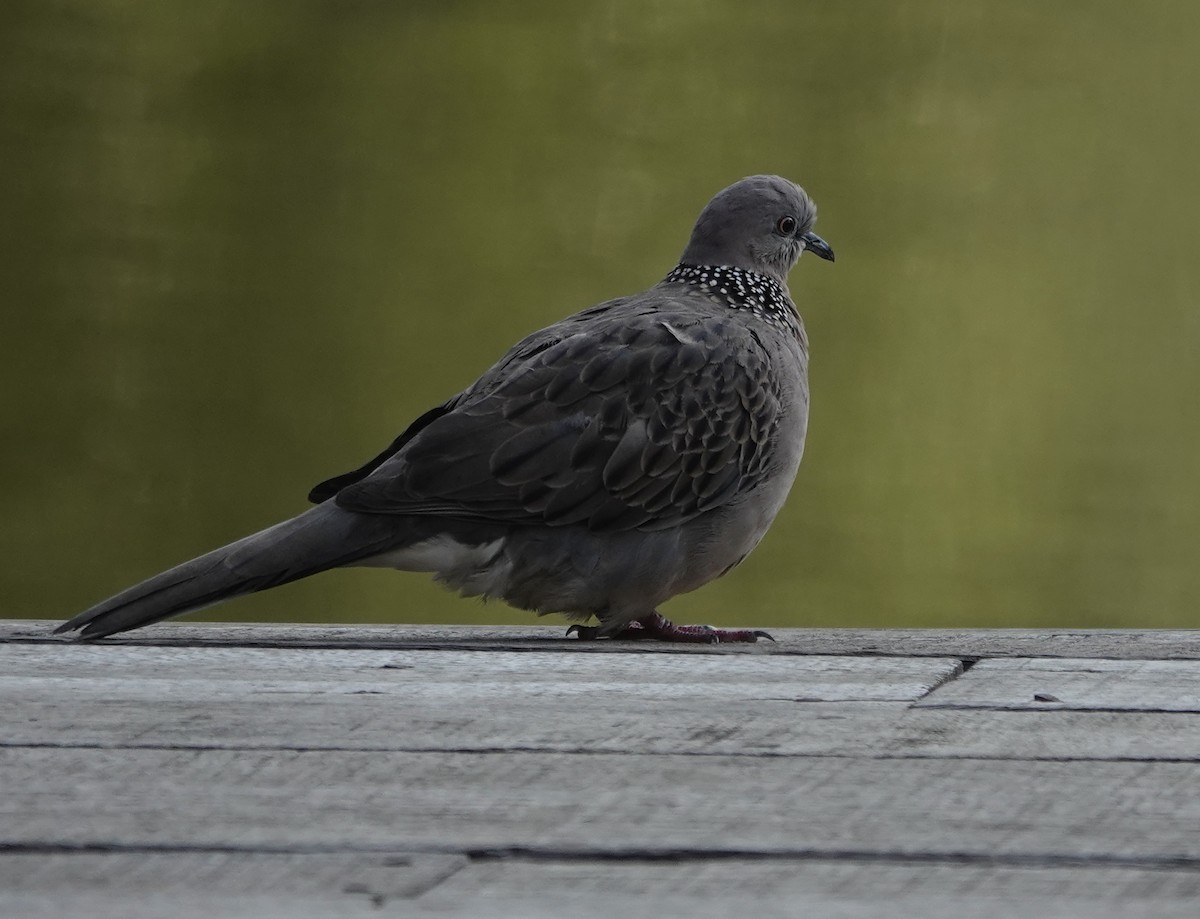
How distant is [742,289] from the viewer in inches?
97.5

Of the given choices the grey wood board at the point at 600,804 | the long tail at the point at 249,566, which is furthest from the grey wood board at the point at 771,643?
the grey wood board at the point at 600,804

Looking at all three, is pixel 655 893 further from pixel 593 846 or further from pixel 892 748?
pixel 892 748

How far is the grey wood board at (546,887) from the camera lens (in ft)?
2.58

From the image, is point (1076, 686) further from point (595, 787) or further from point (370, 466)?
point (370, 466)

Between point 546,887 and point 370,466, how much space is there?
1367 mm

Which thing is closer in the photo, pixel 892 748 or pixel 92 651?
pixel 892 748

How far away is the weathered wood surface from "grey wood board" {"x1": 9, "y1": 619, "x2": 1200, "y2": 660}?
Answer: 0.36ft

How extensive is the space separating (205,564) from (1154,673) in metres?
0.97

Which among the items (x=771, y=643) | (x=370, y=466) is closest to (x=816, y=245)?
(x=370, y=466)

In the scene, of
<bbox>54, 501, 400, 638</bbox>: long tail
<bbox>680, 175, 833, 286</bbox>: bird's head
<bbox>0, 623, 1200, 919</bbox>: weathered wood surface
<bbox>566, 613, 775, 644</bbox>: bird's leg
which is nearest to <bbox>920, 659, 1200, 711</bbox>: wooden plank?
<bbox>0, 623, 1200, 919</bbox>: weathered wood surface

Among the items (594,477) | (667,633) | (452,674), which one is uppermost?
(594,477)

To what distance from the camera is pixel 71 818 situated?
94 centimetres

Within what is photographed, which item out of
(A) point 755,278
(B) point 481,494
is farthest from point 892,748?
(A) point 755,278

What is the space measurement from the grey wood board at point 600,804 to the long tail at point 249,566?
0.59 metres
